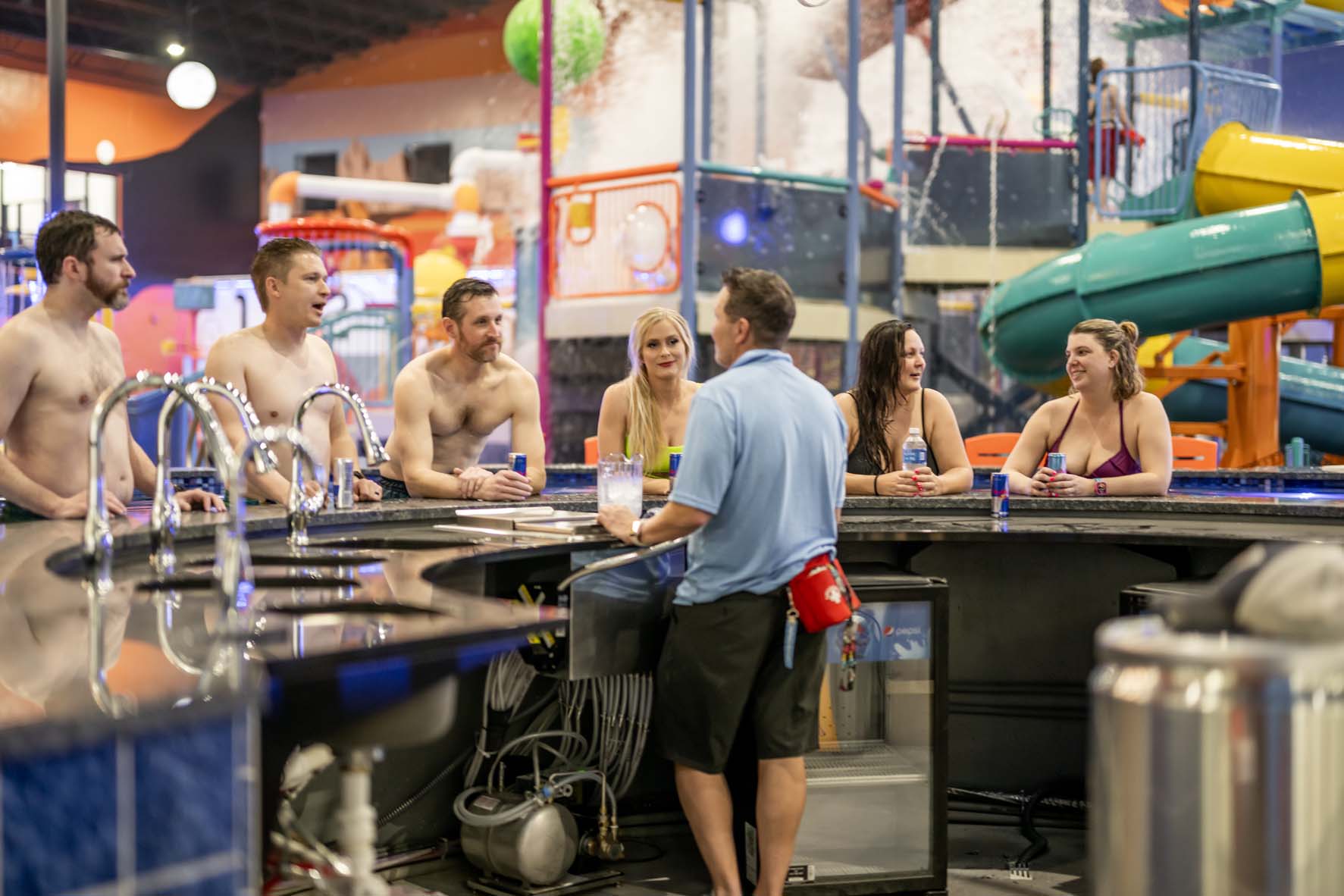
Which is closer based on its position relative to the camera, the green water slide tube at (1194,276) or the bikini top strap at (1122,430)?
the bikini top strap at (1122,430)

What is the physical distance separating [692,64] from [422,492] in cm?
610

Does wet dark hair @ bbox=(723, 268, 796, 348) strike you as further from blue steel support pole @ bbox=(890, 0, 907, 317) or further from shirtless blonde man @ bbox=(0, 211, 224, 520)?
blue steel support pole @ bbox=(890, 0, 907, 317)

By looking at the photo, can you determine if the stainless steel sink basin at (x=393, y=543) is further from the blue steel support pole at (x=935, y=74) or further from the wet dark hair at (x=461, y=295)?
the blue steel support pole at (x=935, y=74)

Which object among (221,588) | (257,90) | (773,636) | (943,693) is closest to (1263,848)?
(221,588)

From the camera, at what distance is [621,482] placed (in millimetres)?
3852

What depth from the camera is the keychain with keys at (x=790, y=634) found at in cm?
346

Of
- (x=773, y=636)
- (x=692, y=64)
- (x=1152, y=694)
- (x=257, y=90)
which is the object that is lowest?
(x=773, y=636)

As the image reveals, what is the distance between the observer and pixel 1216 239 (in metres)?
8.34

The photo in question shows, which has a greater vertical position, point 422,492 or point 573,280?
point 573,280

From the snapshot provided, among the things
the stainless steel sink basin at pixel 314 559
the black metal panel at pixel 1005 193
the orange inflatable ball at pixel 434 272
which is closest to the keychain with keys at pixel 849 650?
the stainless steel sink basin at pixel 314 559

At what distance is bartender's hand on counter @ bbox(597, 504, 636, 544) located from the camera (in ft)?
11.7

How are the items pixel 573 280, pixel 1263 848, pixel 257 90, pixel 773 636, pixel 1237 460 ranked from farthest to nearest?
pixel 257 90 < pixel 573 280 < pixel 1237 460 < pixel 773 636 < pixel 1263 848

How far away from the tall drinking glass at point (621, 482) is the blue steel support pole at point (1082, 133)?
8.42 meters

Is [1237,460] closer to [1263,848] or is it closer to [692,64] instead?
[692,64]
